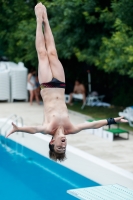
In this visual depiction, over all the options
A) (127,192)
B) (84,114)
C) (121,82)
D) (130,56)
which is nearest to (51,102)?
(127,192)

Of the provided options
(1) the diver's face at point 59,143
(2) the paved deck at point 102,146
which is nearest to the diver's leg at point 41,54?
(1) the diver's face at point 59,143

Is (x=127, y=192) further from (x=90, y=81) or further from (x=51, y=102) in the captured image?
(x=90, y=81)

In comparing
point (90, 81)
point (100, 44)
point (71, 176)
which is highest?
point (100, 44)

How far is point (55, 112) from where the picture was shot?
8633mm

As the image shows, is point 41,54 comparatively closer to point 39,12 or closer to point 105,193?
point 39,12

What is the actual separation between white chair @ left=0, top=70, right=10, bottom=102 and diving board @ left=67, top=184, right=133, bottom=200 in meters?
14.3

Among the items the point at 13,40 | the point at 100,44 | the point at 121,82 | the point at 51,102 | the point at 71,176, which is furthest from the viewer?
the point at 13,40

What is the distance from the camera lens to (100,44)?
58.1ft

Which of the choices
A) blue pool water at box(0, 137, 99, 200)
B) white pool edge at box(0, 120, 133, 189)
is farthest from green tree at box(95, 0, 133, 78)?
blue pool water at box(0, 137, 99, 200)

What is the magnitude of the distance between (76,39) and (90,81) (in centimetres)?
483

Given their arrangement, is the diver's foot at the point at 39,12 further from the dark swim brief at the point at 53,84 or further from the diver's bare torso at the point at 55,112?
the diver's bare torso at the point at 55,112

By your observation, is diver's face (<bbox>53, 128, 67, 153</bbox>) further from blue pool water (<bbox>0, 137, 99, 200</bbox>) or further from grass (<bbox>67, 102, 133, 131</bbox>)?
grass (<bbox>67, 102, 133, 131</bbox>)

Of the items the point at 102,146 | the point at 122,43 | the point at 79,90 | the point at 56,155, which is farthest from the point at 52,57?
the point at 79,90

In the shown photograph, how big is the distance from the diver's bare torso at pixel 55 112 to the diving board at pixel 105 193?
1.08 m
